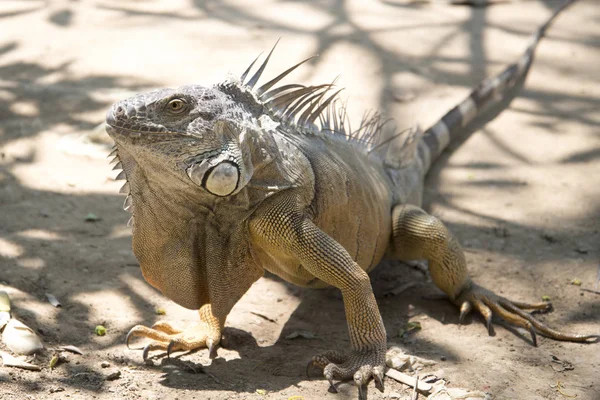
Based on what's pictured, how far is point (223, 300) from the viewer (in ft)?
11.3

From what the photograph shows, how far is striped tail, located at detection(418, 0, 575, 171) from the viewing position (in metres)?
5.85

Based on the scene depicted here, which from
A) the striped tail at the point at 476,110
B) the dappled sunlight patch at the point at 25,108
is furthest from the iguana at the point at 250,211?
the dappled sunlight patch at the point at 25,108

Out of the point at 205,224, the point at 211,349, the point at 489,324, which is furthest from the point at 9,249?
A: the point at 489,324

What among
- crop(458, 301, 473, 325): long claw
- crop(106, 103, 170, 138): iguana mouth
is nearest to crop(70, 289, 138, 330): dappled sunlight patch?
crop(106, 103, 170, 138): iguana mouth

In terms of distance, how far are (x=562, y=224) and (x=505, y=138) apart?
142 cm

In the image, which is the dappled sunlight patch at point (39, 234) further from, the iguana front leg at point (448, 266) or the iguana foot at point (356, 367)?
the iguana front leg at point (448, 266)

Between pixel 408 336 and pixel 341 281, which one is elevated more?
pixel 341 281

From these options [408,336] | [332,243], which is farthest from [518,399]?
[332,243]

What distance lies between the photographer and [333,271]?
331 cm

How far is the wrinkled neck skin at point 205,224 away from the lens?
125 inches

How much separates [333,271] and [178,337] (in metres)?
0.93

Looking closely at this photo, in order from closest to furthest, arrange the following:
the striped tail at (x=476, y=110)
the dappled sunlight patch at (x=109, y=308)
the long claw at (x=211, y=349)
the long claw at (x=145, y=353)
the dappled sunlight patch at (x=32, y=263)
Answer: the long claw at (x=145, y=353)
the long claw at (x=211, y=349)
the dappled sunlight patch at (x=109, y=308)
the dappled sunlight patch at (x=32, y=263)
the striped tail at (x=476, y=110)

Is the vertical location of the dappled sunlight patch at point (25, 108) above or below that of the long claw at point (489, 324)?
above

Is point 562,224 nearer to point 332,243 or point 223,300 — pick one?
point 332,243
